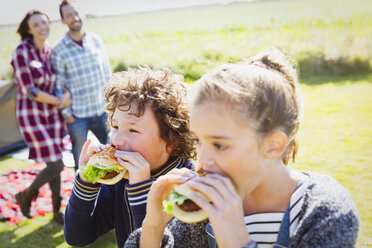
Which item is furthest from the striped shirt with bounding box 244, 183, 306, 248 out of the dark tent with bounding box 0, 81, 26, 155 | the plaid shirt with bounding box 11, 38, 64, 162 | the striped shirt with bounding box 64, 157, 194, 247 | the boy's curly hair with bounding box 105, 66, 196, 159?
the dark tent with bounding box 0, 81, 26, 155

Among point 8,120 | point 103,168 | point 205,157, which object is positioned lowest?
point 8,120

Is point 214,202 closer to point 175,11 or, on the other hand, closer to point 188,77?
point 188,77

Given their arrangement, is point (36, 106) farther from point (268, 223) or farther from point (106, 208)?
point (268, 223)

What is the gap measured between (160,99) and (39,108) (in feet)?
11.7

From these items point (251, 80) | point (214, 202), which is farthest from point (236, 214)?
point (251, 80)

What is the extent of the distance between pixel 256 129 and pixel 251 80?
241mm

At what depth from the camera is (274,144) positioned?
1.67 m

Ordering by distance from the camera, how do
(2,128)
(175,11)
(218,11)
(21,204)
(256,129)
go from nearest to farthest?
(256,129) → (21,204) → (2,128) → (218,11) → (175,11)

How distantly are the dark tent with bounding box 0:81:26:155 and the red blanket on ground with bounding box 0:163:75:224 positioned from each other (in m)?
1.49

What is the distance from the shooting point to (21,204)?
5312 millimetres

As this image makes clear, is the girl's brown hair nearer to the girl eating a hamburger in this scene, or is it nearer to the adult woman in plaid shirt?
the girl eating a hamburger

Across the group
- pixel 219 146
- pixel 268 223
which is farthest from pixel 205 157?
pixel 268 223

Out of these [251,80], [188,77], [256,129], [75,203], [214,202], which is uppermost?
[251,80]

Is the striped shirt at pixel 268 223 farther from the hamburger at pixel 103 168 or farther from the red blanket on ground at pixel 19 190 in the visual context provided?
the red blanket on ground at pixel 19 190
